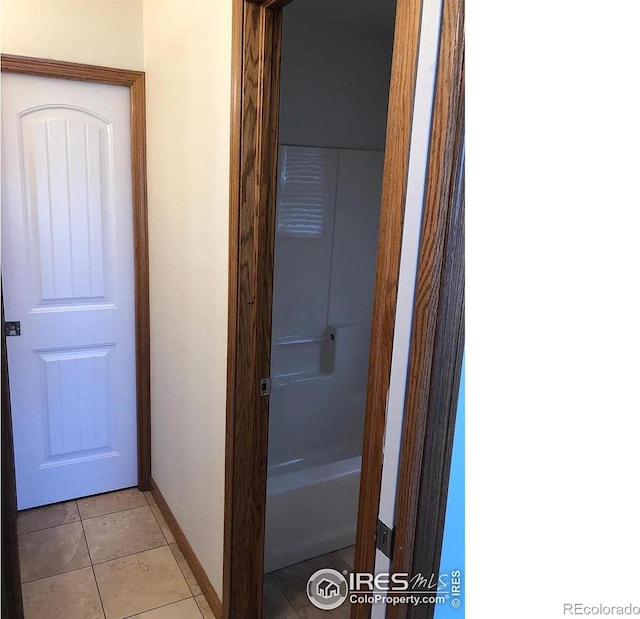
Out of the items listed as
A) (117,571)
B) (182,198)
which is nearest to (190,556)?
(117,571)

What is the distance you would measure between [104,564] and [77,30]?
2.37m

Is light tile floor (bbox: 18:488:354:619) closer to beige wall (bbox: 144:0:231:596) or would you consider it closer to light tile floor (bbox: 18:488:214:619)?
light tile floor (bbox: 18:488:214:619)

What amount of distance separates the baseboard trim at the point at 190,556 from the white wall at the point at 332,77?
1.89 m

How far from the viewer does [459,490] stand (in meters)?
0.81

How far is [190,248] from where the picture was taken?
205cm

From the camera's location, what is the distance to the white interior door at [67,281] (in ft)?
7.92

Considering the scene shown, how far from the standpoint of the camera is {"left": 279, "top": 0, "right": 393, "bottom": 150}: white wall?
8.20ft

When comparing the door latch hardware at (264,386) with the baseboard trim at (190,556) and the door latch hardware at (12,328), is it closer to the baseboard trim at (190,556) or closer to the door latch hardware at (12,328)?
the baseboard trim at (190,556)

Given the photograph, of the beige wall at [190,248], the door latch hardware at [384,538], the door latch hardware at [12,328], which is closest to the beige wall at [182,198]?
the beige wall at [190,248]

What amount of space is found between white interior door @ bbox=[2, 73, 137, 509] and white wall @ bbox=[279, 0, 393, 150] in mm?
822

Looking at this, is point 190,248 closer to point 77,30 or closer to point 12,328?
point 12,328

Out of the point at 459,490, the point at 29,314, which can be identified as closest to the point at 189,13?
the point at 29,314

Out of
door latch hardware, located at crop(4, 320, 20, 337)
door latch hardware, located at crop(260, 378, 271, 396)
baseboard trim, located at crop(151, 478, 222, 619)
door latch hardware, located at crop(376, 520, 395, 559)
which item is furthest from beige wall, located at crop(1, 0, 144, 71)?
door latch hardware, located at crop(376, 520, 395, 559)
